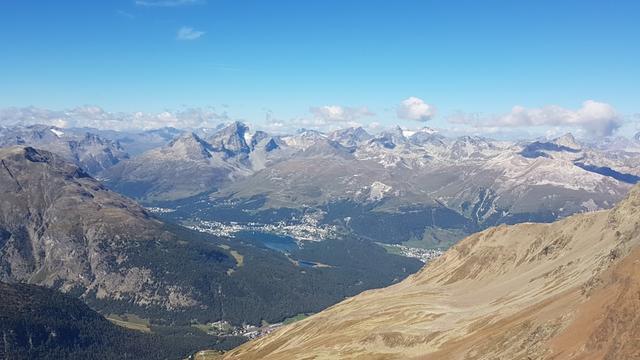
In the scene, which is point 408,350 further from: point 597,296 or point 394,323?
point 597,296

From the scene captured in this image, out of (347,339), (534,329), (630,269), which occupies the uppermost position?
(630,269)

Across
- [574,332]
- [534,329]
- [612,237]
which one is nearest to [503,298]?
[612,237]

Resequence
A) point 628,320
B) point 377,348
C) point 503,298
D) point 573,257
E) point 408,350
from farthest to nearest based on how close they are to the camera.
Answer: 1. point 573,257
2. point 503,298
3. point 377,348
4. point 408,350
5. point 628,320

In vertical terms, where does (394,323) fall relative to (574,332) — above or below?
below

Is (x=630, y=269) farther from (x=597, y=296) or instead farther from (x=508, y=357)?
(x=508, y=357)

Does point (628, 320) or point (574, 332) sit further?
point (574, 332)

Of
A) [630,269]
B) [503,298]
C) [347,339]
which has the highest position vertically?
[630,269]

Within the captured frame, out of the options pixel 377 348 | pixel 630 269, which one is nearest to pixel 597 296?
pixel 630 269

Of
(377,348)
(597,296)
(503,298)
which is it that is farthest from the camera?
(503,298)

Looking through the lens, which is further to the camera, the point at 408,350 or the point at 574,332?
the point at 408,350
